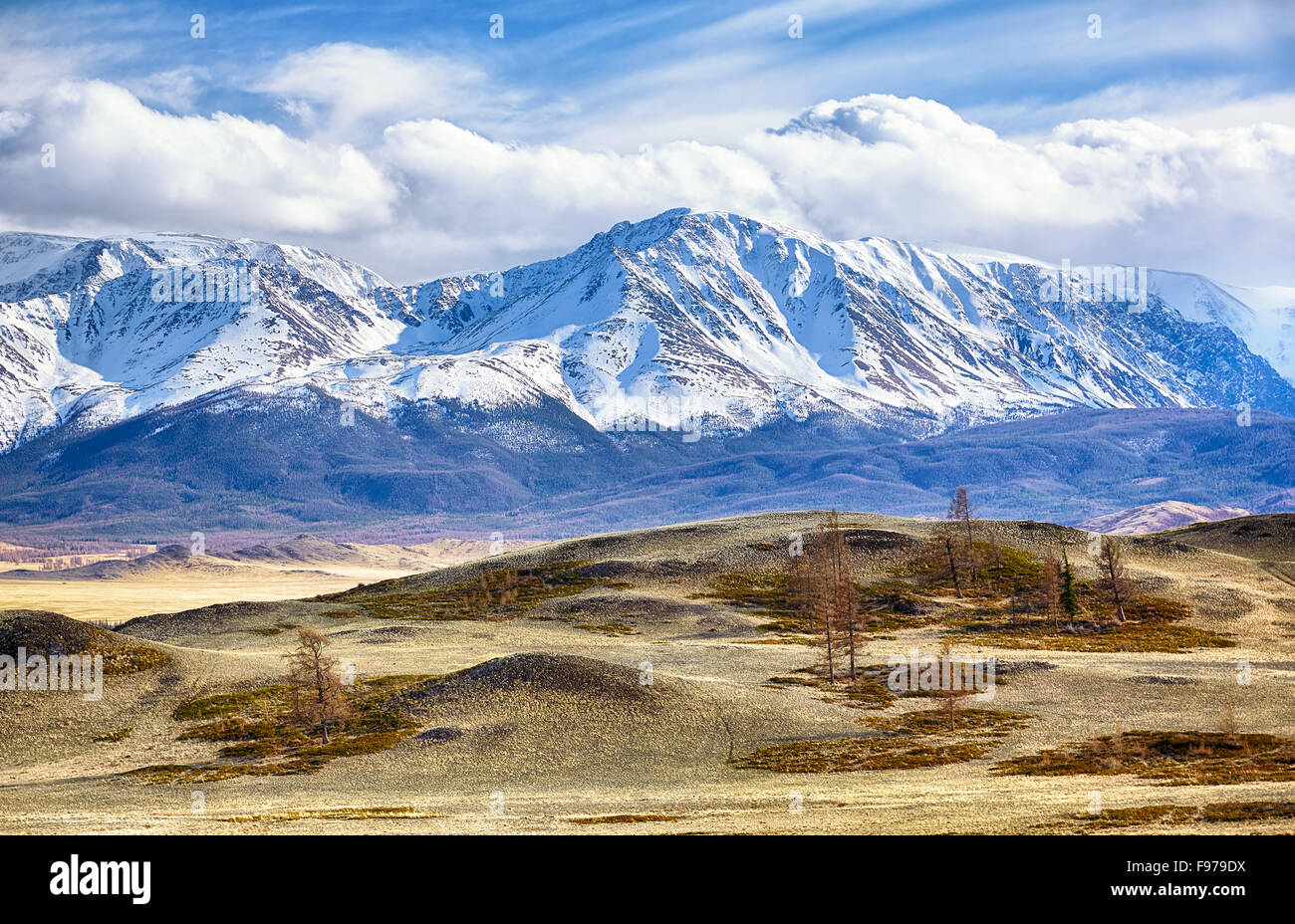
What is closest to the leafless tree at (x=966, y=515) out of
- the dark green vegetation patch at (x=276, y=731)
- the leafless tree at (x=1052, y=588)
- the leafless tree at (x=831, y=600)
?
the leafless tree at (x=1052, y=588)

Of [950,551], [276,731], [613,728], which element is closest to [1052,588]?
[950,551]

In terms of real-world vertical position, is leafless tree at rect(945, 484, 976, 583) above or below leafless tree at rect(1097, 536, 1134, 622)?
above

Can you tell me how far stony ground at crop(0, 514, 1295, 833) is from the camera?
54.4 m

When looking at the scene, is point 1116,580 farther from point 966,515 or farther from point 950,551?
point 966,515

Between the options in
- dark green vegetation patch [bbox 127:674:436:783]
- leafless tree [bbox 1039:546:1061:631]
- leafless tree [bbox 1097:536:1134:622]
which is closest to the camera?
dark green vegetation patch [bbox 127:674:436:783]

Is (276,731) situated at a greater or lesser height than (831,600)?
lesser

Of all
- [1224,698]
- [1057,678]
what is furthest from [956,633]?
[1224,698]

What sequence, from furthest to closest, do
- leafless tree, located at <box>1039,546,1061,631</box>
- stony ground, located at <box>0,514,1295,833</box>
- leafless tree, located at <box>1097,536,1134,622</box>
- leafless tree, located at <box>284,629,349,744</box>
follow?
leafless tree, located at <box>1097,536,1134,622</box> → leafless tree, located at <box>1039,546,1061,631</box> → leafless tree, located at <box>284,629,349,744</box> → stony ground, located at <box>0,514,1295,833</box>

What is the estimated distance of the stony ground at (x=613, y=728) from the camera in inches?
2142

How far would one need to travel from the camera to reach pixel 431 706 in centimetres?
9531

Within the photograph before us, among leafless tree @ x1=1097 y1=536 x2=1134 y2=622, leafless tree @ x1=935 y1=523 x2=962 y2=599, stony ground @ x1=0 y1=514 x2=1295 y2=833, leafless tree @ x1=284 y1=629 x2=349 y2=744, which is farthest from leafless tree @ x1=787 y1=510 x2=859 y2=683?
leafless tree @ x1=284 y1=629 x2=349 y2=744

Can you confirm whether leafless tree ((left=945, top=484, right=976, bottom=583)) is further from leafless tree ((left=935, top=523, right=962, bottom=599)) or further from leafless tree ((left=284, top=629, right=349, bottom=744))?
leafless tree ((left=284, top=629, right=349, bottom=744))

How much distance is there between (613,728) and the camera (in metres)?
88.2
